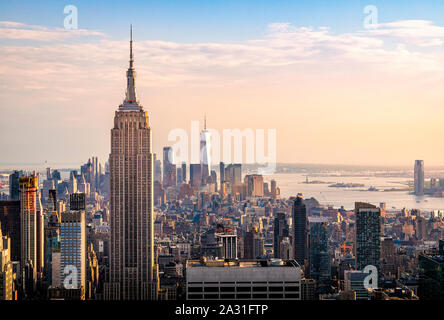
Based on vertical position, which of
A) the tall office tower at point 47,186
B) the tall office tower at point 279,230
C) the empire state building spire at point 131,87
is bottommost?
the tall office tower at point 279,230

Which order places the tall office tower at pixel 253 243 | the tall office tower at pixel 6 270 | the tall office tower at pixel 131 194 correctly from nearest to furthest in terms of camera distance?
the tall office tower at pixel 6 270, the tall office tower at pixel 253 243, the tall office tower at pixel 131 194

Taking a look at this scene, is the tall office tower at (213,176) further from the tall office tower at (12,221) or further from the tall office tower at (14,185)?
the tall office tower at (12,221)

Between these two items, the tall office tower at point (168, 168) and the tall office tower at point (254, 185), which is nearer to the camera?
the tall office tower at point (254, 185)

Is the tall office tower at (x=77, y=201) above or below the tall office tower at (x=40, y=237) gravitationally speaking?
above

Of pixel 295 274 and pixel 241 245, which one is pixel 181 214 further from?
pixel 295 274

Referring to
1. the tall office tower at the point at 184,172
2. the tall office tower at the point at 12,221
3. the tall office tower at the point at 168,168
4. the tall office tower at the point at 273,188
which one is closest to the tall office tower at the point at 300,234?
the tall office tower at the point at 273,188

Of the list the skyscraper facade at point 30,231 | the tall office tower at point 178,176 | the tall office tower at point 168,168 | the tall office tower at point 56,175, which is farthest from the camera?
the skyscraper facade at point 30,231

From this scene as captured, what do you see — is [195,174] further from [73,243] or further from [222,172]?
[73,243]

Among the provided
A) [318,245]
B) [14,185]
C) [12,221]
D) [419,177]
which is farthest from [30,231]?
[419,177]
